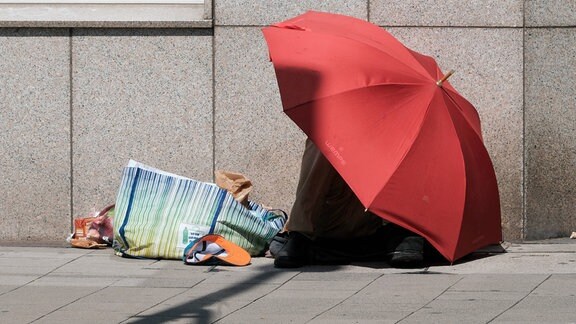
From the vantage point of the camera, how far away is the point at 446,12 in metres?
8.70

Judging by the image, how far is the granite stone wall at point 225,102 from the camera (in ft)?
28.5

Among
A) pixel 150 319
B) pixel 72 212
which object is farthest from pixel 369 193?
pixel 72 212

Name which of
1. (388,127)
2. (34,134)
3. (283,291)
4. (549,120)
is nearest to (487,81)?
(549,120)

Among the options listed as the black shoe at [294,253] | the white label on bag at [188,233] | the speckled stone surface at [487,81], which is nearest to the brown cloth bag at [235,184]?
the white label on bag at [188,233]

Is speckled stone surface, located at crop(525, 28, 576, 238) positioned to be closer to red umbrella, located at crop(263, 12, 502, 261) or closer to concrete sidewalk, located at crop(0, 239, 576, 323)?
concrete sidewalk, located at crop(0, 239, 576, 323)

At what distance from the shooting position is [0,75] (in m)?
8.88

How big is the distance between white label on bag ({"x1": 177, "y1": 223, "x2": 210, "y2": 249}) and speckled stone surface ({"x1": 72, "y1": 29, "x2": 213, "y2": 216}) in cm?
93

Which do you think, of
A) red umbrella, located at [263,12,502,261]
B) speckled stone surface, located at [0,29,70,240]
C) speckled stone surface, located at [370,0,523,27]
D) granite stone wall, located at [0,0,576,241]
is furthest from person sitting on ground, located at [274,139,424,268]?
speckled stone surface, located at [0,29,70,240]

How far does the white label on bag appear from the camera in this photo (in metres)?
7.96

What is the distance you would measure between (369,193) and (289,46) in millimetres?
1125

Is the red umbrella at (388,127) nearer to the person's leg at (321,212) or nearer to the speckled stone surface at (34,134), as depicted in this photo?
the person's leg at (321,212)

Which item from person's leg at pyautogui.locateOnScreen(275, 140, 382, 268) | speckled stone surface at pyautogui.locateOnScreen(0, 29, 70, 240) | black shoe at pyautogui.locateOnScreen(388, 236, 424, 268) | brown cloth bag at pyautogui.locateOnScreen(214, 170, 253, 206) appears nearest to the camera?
black shoe at pyautogui.locateOnScreen(388, 236, 424, 268)

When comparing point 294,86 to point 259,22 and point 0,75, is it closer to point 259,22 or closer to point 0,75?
point 259,22

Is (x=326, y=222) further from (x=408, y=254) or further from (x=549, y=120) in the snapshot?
(x=549, y=120)
